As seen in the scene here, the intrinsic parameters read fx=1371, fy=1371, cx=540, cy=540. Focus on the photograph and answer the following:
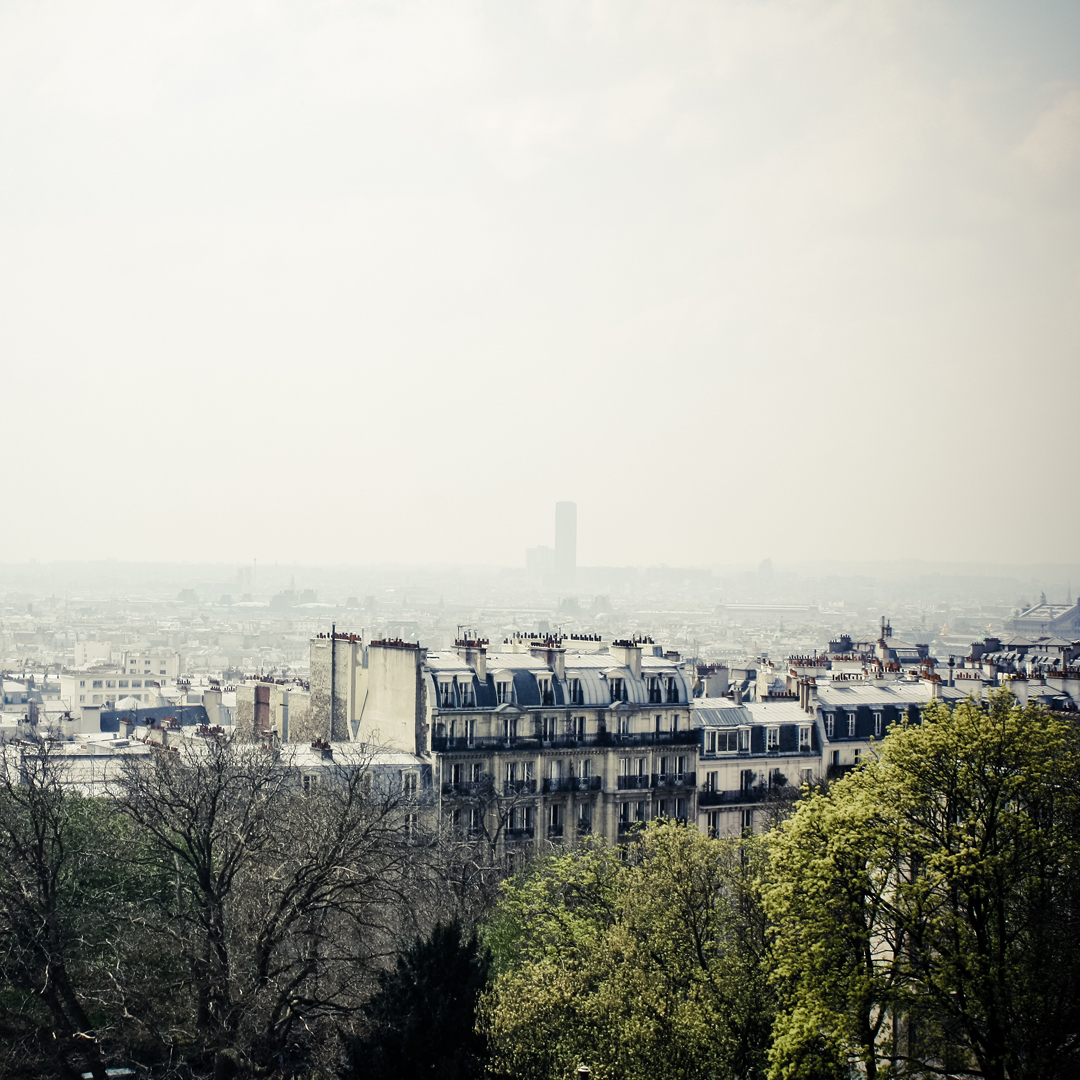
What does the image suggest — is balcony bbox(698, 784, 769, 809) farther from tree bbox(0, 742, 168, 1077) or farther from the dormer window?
tree bbox(0, 742, 168, 1077)

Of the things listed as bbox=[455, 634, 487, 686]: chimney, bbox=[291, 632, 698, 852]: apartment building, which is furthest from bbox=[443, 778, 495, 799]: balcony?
bbox=[455, 634, 487, 686]: chimney

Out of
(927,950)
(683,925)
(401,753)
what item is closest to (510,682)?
(401,753)

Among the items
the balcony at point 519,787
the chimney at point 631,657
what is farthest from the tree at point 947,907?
the chimney at point 631,657

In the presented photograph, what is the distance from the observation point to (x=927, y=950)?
24016mm

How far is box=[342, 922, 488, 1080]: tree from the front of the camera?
985 inches

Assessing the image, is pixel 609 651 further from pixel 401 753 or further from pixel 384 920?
pixel 384 920

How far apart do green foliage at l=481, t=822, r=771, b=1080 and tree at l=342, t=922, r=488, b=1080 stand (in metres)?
0.66

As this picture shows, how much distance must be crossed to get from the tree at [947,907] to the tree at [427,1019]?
5700mm

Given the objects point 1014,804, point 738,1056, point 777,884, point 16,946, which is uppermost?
point 1014,804

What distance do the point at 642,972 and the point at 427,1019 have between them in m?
4.59

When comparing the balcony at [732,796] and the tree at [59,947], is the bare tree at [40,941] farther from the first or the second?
the balcony at [732,796]

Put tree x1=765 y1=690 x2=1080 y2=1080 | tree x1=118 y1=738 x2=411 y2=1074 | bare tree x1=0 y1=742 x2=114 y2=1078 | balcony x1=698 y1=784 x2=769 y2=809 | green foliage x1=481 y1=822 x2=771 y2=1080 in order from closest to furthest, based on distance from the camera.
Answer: tree x1=765 y1=690 x2=1080 y2=1080, green foliage x1=481 y1=822 x2=771 y2=1080, bare tree x1=0 y1=742 x2=114 y2=1078, tree x1=118 y1=738 x2=411 y2=1074, balcony x1=698 y1=784 x2=769 y2=809

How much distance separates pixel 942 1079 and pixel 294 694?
3634 cm

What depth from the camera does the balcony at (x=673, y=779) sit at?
4866 cm
